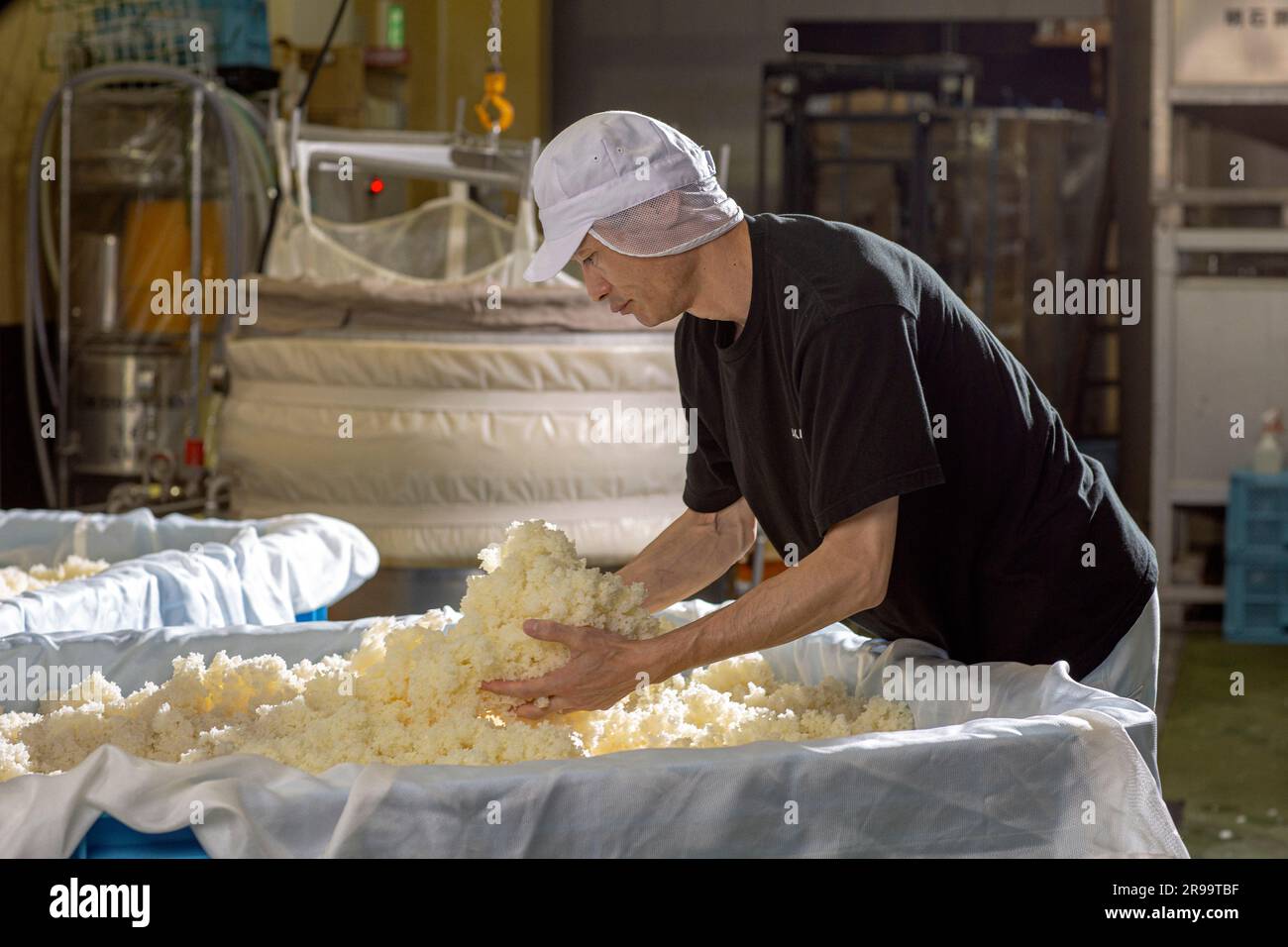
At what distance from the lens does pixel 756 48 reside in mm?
6164

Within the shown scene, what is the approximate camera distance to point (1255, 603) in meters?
4.29

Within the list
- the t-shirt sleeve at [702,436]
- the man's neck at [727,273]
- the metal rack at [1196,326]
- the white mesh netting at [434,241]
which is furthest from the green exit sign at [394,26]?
the man's neck at [727,273]

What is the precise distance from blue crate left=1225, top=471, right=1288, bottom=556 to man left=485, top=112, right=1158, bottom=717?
3.02 metres

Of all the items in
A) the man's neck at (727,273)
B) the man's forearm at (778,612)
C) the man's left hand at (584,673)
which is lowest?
the man's left hand at (584,673)

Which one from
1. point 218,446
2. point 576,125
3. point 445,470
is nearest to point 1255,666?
point 445,470

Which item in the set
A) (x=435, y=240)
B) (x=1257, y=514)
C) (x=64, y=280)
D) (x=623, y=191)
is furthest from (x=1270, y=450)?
(x=64, y=280)

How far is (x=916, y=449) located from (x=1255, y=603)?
355cm

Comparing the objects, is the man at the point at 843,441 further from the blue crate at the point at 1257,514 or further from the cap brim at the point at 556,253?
the blue crate at the point at 1257,514

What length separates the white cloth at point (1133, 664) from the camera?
1.43m

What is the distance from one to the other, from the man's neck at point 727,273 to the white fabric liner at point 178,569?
0.90 meters

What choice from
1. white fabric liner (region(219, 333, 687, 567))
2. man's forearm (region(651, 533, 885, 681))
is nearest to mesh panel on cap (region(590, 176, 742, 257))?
man's forearm (region(651, 533, 885, 681))

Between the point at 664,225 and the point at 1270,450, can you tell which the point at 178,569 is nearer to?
the point at 664,225

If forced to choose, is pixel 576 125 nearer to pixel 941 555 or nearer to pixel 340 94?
pixel 941 555

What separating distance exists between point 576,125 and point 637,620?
18.0 inches
